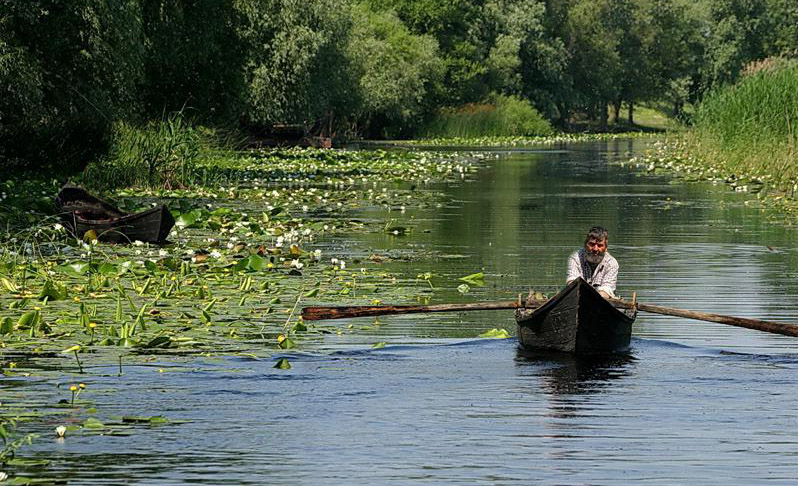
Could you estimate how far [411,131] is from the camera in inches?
3531

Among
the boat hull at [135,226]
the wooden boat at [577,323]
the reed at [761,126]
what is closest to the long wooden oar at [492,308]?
the wooden boat at [577,323]

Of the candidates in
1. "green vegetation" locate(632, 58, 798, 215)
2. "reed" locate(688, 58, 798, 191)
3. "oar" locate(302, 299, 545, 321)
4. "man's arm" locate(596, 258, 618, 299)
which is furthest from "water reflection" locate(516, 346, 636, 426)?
"reed" locate(688, 58, 798, 191)

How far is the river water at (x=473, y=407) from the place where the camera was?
8.54 metres

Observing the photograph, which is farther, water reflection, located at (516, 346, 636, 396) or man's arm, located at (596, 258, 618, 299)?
man's arm, located at (596, 258, 618, 299)

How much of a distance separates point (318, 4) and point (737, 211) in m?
31.8

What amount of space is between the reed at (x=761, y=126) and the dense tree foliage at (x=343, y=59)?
5.19 m

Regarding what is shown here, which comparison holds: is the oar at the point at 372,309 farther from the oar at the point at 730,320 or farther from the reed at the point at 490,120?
the reed at the point at 490,120

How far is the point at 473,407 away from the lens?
33.9 feet

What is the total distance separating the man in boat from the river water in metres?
0.65

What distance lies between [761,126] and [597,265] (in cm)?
2582

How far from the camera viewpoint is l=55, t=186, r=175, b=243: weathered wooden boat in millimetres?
19672

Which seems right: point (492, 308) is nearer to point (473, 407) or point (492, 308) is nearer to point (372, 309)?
point (372, 309)

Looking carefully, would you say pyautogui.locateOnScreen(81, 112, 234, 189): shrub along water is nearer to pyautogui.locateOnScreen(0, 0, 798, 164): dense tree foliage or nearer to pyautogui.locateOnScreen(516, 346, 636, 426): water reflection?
pyautogui.locateOnScreen(0, 0, 798, 164): dense tree foliage

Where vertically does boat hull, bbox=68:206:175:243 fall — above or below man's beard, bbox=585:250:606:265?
below
